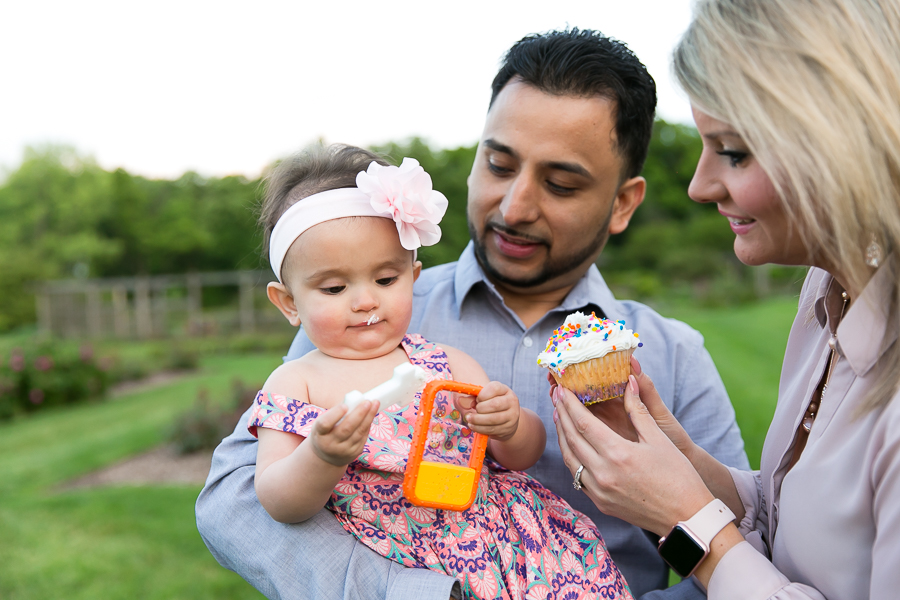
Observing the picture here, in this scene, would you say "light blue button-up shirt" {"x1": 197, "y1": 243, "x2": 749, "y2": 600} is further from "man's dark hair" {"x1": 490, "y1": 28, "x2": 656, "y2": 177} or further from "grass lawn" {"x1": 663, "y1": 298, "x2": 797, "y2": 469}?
"grass lawn" {"x1": 663, "y1": 298, "x2": 797, "y2": 469}

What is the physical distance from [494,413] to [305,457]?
0.58m

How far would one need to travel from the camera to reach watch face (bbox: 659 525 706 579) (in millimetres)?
1889

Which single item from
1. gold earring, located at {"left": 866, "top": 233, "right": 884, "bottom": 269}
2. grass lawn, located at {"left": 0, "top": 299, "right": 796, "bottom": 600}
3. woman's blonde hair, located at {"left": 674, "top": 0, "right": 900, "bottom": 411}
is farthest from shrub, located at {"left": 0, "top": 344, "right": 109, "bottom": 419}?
gold earring, located at {"left": 866, "top": 233, "right": 884, "bottom": 269}

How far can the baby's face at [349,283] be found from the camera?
7.20 feet

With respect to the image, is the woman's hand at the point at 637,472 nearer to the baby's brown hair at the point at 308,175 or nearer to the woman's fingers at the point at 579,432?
the woman's fingers at the point at 579,432

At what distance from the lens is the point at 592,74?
2.85 m

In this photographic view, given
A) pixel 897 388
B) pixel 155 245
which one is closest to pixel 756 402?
pixel 897 388

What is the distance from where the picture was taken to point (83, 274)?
40438mm

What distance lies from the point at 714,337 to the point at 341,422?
48.7 feet

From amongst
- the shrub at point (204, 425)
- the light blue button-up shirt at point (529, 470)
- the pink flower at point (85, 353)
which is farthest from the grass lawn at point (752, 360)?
the pink flower at point (85, 353)

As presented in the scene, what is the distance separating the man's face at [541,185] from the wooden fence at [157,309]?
2235 centimetres

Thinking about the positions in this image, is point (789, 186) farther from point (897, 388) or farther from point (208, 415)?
point (208, 415)

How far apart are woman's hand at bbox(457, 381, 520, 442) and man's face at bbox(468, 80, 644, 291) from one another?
960 millimetres

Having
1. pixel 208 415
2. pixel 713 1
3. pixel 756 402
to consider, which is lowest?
pixel 208 415
